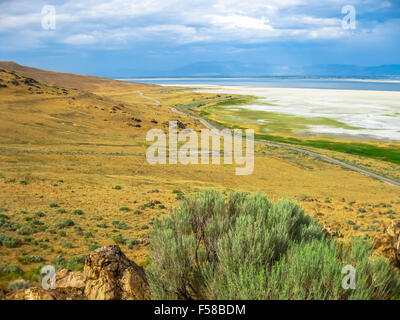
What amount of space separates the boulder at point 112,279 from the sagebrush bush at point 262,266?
0.97 feet

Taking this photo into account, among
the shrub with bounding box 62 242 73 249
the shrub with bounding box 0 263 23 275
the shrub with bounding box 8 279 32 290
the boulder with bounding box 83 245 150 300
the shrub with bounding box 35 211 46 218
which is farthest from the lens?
the shrub with bounding box 35 211 46 218

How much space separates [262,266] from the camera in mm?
5137

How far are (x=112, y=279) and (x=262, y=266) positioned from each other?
2690mm

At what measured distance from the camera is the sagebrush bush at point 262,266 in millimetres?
4672

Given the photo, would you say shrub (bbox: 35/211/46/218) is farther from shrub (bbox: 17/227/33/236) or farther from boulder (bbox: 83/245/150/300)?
boulder (bbox: 83/245/150/300)

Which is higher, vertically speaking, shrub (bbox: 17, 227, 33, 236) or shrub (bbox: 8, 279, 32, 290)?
shrub (bbox: 8, 279, 32, 290)

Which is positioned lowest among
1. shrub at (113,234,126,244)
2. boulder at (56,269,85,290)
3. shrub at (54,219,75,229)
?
shrub at (113,234,126,244)

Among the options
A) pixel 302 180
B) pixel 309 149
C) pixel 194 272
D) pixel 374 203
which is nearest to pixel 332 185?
pixel 302 180

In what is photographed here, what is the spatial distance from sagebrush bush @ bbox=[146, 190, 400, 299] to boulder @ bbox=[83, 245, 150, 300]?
0.30 metres

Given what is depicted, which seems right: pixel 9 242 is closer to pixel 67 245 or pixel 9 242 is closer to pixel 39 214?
pixel 67 245

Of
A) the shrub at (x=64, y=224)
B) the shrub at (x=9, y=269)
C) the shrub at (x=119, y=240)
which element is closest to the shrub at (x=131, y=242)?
the shrub at (x=119, y=240)

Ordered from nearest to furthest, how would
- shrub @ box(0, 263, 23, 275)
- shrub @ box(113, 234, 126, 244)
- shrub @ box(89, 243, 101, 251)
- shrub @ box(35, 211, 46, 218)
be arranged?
1. shrub @ box(0, 263, 23, 275)
2. shrub @ box(89, 243, 101, 251)
3. shrub @ box(113, 234, 126, 244)
4. shrub @ box(35, 211, 46, 218)

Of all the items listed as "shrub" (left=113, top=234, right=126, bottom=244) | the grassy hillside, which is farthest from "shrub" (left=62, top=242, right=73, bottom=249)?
"shrub" (left=113, top=234, right=126, bottom=244)

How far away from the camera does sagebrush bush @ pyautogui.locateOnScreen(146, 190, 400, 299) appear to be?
15.3ft
